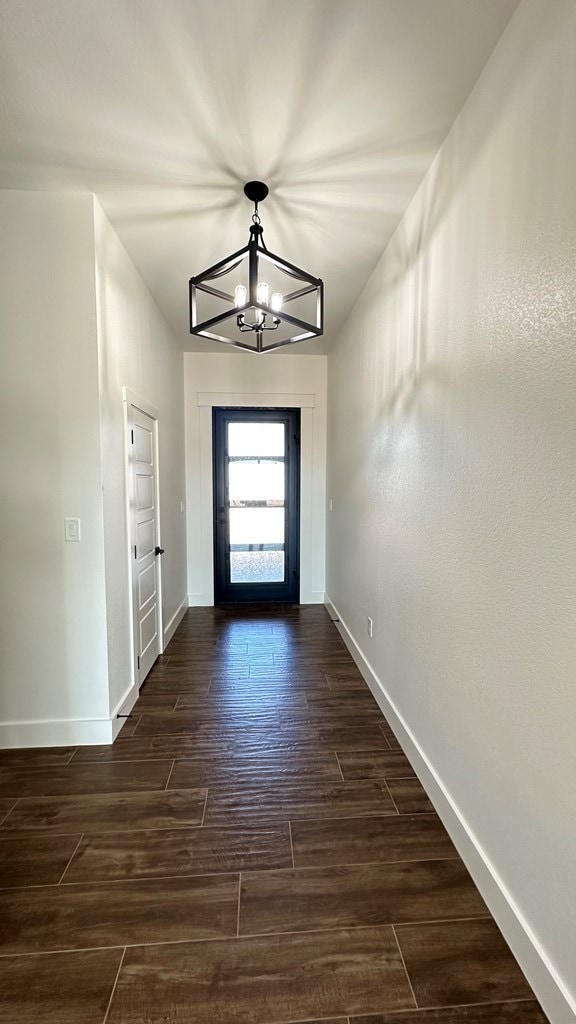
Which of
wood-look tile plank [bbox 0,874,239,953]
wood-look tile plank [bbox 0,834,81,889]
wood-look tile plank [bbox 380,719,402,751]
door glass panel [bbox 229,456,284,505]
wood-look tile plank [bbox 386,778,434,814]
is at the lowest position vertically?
wood-look tile plank [bbox 0,874,239,953]

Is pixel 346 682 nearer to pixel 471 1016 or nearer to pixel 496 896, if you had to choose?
pixel 496 896

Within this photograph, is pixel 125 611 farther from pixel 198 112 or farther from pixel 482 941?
pixel 198 112

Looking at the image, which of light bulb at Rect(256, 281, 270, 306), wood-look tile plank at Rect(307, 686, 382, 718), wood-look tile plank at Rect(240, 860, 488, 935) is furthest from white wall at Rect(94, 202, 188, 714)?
wood-look tile plank at Rect(240, 860, 488, 935)

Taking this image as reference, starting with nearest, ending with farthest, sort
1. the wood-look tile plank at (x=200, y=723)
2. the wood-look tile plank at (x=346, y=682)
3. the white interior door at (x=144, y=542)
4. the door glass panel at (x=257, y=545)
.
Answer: the wood-look tile plank at (x=200, y=723) < the white interior door at (x=144, y=542) < the wood-look tile plank at (x=346, y=682) < the door glass panel at (x=257, y=545)

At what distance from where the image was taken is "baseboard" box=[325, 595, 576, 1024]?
3.43ft

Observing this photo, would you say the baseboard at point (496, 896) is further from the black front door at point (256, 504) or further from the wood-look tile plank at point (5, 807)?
the black front door at point (256, 504)

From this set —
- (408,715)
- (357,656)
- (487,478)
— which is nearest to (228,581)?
(357,656)

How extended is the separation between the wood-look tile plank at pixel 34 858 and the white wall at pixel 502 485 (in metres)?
1.51

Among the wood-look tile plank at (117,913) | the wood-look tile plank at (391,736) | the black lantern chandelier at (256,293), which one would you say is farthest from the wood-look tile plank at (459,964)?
the black lantern chandelier at (256,293)

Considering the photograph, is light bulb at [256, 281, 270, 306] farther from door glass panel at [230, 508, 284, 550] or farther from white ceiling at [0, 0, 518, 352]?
door glass panel at [230, 508, 284, 550]

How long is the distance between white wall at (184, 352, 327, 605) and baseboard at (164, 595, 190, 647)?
0.46 feet

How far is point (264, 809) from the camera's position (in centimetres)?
174

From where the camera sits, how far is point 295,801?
178 cm

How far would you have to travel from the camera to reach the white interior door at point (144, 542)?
2.62 meters
